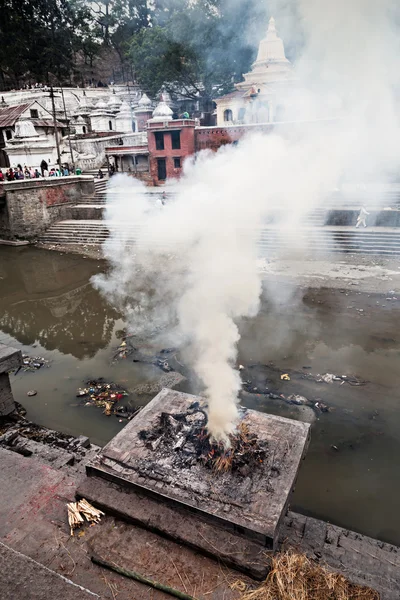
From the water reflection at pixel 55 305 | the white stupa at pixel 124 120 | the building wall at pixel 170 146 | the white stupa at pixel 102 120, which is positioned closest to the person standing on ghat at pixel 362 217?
the water reflection at pixel 55 305

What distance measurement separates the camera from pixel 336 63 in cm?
840

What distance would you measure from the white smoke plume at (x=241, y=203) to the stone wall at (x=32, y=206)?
7.96m

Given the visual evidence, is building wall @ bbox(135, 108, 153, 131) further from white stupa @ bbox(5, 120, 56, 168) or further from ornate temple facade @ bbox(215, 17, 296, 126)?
white stupa @ bbox(5, 120, 56, 168)

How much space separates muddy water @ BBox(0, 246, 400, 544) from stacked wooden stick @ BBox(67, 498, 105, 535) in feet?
7.35

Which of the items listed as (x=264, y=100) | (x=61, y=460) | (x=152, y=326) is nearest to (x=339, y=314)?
(x=152, y=326)

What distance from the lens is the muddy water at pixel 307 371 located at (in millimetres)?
5133

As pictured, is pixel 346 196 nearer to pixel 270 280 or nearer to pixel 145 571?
pixel 270 280

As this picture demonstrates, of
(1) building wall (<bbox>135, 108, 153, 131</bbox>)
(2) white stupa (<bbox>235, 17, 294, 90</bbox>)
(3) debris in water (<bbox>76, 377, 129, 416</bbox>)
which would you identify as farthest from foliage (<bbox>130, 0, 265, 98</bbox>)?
(3) debris in water (<bbox>76, 377, 129, 416</bbox>)

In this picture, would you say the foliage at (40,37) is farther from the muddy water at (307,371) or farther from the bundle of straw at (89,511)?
the bundle of straw at (89,511)

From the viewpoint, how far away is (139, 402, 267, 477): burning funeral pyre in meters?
4.07

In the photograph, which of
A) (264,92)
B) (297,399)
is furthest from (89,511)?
(264,92)

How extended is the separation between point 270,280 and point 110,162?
67.8 feet

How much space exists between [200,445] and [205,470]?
31 centimetres

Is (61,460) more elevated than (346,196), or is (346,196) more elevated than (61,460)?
(346,196)
